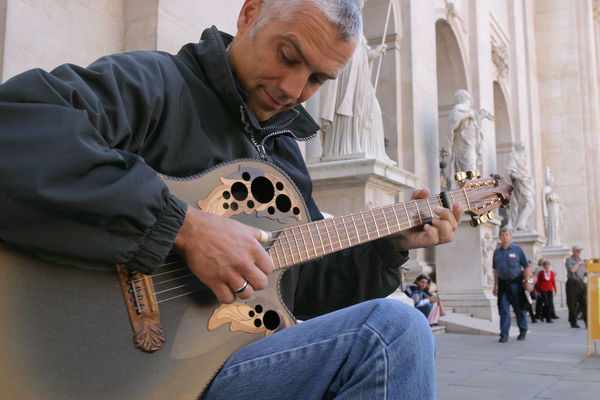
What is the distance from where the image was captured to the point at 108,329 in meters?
1.11

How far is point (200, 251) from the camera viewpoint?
3.93ft

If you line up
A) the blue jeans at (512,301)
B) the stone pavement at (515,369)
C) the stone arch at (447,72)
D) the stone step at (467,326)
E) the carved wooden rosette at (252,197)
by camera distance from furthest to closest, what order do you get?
the stone arch at (447,72) < the stone step at (467,326) < the blue jeans at (512,301) < the stone pavement at (515,369) < the carved wooden rosette at (252,197)

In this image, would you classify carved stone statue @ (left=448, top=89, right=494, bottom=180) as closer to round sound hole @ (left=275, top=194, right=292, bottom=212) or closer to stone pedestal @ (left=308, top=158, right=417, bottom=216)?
stone pedestal @ (left=308, top=158, right=417, bottom=216)

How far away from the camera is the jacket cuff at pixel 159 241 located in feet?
3.71

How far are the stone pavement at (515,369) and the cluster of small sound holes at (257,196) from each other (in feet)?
8.92

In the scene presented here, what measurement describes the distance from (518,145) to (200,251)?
51.3ft

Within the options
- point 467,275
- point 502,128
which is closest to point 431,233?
point 467,275

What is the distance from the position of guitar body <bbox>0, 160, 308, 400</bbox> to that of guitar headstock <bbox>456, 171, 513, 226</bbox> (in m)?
0.90

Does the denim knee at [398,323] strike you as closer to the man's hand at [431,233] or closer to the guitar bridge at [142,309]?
the guitar bridge at [142,309]

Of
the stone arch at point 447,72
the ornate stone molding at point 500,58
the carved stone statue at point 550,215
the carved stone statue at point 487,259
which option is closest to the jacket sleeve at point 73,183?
the carved stone statue at point 487,259

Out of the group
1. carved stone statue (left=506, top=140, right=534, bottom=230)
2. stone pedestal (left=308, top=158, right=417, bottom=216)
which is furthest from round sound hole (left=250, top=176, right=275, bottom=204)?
carved stone statue (left=506, top=140, right=534, bottom=230)

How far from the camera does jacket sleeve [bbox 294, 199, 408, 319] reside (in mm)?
1763

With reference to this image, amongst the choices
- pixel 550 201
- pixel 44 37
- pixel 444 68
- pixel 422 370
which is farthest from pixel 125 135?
pixel 550 201

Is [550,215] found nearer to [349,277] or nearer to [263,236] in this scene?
[349,277]
